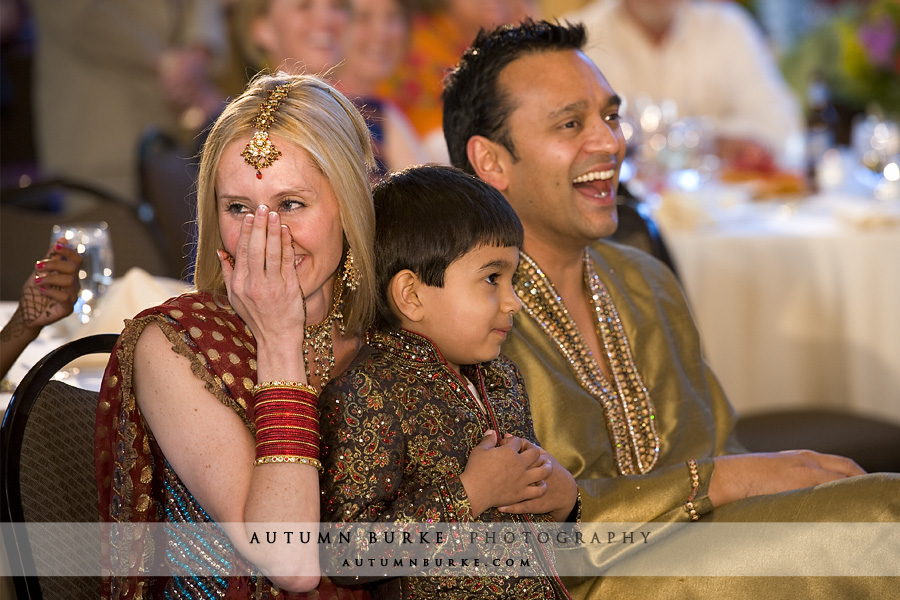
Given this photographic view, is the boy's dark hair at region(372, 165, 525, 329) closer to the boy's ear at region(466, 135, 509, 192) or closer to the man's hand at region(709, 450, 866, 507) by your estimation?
the boy's ear at region(466, 135, 509, 192)

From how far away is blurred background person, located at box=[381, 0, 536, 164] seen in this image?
19.9 feet

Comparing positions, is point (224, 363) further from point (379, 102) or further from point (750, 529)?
point (379, 102)

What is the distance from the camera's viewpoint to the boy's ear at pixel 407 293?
1525mm

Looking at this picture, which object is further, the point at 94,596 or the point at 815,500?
the point at 815,500

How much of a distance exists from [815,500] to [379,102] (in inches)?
120

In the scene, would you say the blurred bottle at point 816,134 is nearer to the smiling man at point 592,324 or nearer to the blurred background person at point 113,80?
the smiling man at point 592,324

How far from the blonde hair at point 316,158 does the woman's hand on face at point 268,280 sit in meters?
0.10

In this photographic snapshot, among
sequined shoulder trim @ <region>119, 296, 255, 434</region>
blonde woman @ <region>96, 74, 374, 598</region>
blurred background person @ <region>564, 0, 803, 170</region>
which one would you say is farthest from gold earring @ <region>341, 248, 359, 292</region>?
blurred background person @ <region>564, 0, 803, 170</region>

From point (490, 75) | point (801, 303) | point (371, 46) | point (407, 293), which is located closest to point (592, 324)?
point (490, 75)

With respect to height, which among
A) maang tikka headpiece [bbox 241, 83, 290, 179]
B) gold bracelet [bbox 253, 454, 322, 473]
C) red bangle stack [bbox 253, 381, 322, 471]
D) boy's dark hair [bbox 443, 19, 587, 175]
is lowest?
gold bracelet [bbox 253, 454, 322, 473]

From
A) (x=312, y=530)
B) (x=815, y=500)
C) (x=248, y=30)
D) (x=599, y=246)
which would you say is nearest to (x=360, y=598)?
(x=312, y=530)

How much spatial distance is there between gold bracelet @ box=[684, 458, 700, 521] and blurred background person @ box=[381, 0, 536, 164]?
432 centimetres

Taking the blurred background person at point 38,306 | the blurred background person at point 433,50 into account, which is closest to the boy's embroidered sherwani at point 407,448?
the blurred background person at point 38,306

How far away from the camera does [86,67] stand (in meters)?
5.36
